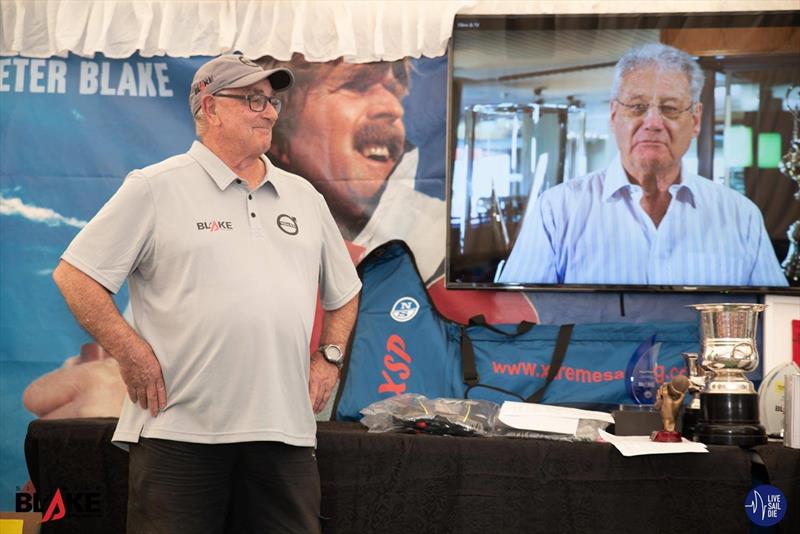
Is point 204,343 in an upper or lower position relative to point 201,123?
lower

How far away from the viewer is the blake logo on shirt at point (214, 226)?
225 cm

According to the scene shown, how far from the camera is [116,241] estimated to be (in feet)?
7.23

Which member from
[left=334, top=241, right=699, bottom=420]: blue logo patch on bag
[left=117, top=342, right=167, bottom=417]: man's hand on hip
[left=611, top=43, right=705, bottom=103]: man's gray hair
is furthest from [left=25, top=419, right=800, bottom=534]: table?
[left=611, top=43, right=705, bottom=103]: man's gray hair

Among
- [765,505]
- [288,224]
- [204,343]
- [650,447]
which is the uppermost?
[288,224]

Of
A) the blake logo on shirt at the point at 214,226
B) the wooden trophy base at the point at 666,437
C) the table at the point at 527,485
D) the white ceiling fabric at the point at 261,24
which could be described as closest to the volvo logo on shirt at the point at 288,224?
the blake logo on shirt at the point at 214,226

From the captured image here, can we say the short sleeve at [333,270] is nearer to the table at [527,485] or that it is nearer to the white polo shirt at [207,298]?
the white polo shirt at [207,298]

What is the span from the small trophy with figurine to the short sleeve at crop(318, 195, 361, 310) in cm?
93

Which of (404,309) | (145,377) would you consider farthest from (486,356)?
(145,377)

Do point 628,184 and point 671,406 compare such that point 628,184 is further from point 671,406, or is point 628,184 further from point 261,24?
point 261,24

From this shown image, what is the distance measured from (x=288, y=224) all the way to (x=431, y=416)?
0.81m

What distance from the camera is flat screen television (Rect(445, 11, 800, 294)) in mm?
3420

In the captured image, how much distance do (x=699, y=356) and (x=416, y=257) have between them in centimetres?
110

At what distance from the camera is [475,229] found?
3492mm

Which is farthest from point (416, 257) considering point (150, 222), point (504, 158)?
point (150, 222)
